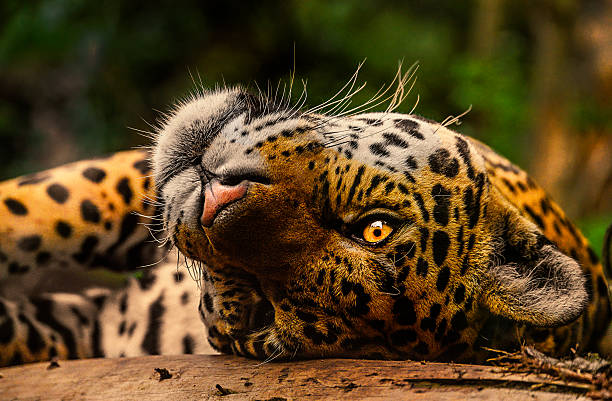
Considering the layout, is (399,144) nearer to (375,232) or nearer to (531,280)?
(375,232)

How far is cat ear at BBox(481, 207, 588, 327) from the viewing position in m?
2.32

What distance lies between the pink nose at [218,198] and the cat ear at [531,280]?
957 mm

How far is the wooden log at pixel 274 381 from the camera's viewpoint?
201cm

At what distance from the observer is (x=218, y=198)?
6.98ft

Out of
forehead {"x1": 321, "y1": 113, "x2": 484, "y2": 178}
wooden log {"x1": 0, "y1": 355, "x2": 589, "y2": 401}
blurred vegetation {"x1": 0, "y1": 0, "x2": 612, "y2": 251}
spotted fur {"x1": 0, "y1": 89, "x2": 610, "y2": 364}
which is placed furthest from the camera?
blurred vegetation {"x1": 0, "y1": 0, "x2": 612, "y2": 251}

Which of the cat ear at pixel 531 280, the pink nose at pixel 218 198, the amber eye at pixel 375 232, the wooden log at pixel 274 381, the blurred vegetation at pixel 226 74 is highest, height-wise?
the blurred vegetation at pixel 226 74

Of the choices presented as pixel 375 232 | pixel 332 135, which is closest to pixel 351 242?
pixel 375 232

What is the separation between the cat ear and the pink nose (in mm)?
957

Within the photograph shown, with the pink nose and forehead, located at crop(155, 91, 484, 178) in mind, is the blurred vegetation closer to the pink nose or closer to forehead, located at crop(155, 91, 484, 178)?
forehead, located at crop(155, 91, 484, 178)

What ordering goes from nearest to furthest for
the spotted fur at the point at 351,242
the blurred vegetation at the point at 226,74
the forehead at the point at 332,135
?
the spotted fur at the point at 351,242 → the forehead at the point at 332,135 → the blurred vegetation at the point at 226,74

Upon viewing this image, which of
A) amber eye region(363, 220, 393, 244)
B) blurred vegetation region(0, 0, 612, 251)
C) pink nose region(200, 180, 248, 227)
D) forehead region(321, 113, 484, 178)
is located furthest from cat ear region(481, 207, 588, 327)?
blurred vegetation region(0, 0, 612, 251)

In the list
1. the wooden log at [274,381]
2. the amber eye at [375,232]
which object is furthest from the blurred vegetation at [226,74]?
the amber eye at [375,232]

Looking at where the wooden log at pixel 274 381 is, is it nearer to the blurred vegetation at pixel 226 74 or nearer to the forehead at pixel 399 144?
the forehead at pixel 399 144

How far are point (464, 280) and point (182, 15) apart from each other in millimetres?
9101
